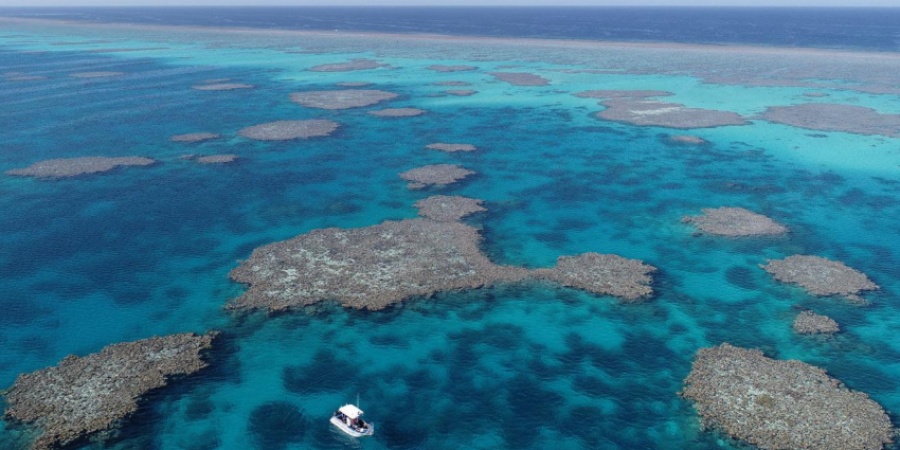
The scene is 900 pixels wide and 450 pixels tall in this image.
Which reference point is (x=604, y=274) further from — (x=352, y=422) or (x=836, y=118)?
(x=836, y=118)

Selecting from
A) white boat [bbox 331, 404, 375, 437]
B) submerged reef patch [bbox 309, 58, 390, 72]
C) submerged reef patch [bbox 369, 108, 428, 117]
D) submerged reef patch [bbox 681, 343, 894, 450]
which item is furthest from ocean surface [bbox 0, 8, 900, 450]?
submerged reef patch [bbox 309, 58, 390, 72]

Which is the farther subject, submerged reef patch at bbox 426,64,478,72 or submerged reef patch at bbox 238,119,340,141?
submerged reef patch at bbox 426,64,478,72

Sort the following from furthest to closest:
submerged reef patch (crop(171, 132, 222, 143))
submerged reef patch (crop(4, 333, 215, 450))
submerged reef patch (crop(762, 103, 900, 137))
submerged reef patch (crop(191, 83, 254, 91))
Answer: submerged reef patch (crop(191, 83, 254, 91)) < submerged reef patch (crop(762, 103, 900, 137)) < submerged reef patch (crop(171, 132, 222, 143)) < submerged reef patch (crop(4, 333, 215, 450))

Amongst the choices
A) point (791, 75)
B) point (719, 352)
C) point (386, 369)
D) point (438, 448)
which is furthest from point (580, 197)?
point (791, 75)

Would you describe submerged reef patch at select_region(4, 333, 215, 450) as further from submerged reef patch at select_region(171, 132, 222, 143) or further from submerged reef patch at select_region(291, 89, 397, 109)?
submerged reef patch at select_region(291, 89, 397, 109)

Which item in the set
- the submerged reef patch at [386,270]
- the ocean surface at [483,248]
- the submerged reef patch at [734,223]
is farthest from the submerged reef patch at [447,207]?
the submerged reef patch at [734,223]

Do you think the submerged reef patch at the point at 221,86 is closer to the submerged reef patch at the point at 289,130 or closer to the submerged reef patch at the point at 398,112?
the submerged reef patch at the point at 289,130
